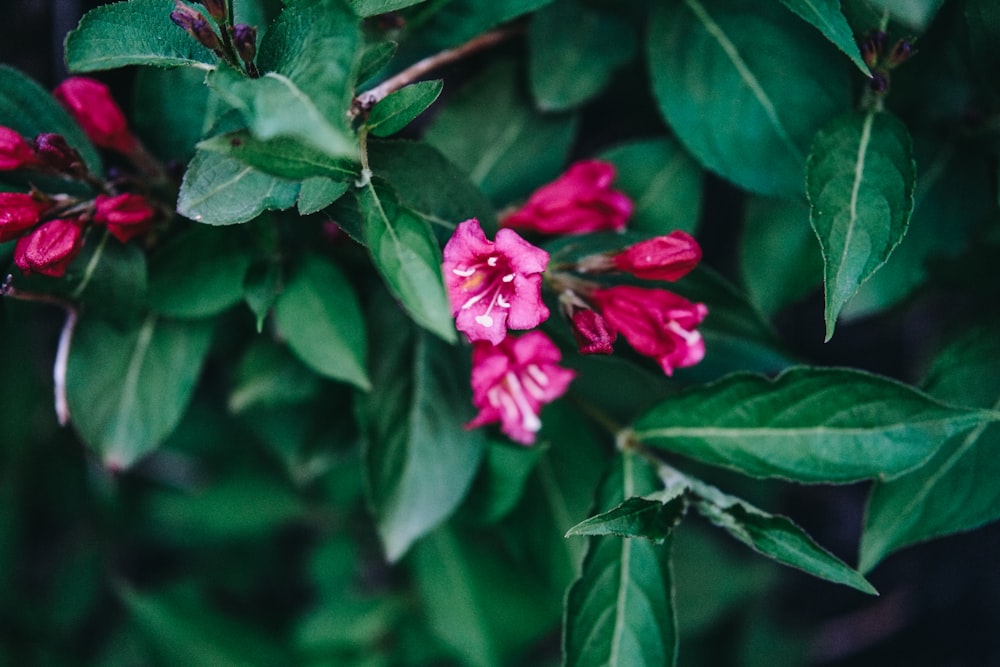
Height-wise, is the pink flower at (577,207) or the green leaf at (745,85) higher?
the green leaf at (745,85)

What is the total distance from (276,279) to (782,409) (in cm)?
82

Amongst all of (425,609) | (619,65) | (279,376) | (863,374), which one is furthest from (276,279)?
(425,609)

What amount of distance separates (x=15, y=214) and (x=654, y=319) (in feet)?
3.01

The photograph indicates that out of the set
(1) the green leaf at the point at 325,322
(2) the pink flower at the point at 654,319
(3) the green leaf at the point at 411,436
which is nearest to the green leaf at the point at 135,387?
(1) the green leaf at the point at 325,322

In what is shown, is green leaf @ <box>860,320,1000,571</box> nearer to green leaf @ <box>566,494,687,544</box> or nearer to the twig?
green leaf @ <box>566,494,687,544</box>

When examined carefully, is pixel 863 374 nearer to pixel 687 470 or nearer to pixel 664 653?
pixel 664 653

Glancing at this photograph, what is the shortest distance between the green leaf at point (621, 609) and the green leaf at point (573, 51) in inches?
32.9

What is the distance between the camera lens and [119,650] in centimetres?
220

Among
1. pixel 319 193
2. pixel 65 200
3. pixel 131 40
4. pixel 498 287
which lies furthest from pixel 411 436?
pixel 131 40

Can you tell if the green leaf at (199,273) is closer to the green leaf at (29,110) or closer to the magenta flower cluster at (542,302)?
the green leaf at (29,110)

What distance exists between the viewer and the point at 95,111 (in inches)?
49.2

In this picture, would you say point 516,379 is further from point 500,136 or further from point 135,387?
point 135,387

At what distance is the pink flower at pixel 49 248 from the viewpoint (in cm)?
106

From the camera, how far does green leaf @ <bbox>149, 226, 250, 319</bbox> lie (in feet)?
4.32
